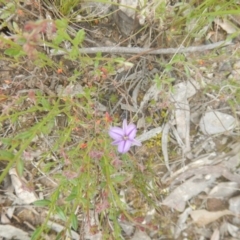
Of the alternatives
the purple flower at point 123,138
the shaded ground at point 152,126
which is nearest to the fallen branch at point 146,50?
the shaded ground at point 152,126

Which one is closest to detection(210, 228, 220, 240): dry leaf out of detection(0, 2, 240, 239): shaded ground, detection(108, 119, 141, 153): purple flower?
detection(0, 2, 240, 239): shaded ground

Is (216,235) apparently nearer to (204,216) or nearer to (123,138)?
(204,216)

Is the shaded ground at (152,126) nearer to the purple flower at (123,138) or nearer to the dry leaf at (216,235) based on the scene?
the dry leaf at (216,235)

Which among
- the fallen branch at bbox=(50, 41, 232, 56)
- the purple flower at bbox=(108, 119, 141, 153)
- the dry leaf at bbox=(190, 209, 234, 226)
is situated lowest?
the dry leaf at bbox=(190, 209, 234, 226)

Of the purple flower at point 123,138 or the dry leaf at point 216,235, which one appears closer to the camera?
the purple flower at point 123,138

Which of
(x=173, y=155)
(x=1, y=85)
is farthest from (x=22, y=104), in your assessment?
(x=173, y=155)

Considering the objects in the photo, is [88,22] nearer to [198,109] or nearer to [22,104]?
[22,104]

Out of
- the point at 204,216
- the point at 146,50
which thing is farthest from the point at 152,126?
the point at 204,216

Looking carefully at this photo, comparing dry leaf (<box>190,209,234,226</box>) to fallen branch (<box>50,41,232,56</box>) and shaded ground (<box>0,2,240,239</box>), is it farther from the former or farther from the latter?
fallen branch (<box>50,41,232,56</box>)
